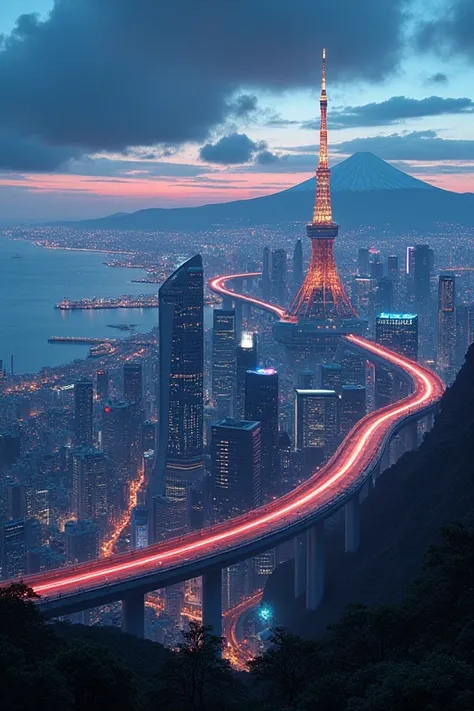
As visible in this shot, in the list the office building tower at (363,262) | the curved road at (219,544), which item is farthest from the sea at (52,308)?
the curved road at (219,544)

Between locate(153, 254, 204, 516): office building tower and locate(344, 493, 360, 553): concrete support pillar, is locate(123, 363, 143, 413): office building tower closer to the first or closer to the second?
locate(153, 254, 204, 516): office building tower

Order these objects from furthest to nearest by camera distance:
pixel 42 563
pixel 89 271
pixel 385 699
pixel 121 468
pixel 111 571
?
pixel 89 271
pixel 121 468
pixel 42 563
pixel 111 571
pixel 385 699

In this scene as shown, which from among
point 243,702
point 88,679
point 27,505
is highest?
point 88,679

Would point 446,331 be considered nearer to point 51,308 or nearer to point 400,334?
point 400,334

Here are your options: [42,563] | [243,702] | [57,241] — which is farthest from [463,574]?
[57,241]

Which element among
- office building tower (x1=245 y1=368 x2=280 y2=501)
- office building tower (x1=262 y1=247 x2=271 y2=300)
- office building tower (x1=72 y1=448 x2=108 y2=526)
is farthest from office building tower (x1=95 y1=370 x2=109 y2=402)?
office building tower (x1=262 y1=247 x2=271 y2=300)

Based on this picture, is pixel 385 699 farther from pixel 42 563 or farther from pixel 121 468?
pixel 121 468
